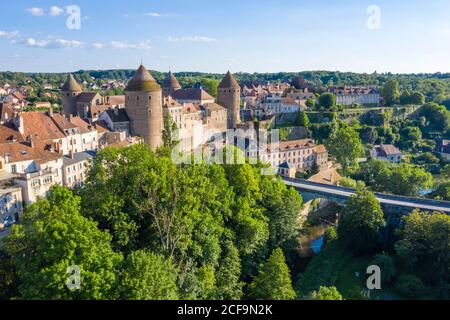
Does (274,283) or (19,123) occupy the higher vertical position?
(19,123)

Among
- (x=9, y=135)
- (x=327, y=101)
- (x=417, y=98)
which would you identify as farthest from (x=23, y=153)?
(x=417, y=98)

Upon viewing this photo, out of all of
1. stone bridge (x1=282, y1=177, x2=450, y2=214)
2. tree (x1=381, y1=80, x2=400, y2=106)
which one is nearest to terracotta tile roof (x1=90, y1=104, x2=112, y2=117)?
stone bridge (x1=282, y1=177, x2=450, y2=214)

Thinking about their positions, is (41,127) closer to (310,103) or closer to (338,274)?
(338,274)

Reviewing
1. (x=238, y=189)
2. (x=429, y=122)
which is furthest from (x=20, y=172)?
(x=429, y=122)

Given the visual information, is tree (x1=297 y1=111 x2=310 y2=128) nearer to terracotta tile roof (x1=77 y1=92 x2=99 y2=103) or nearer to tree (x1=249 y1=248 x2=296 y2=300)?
terracotta tile roof (x1=77 y1=92 x2=99 y2=103)

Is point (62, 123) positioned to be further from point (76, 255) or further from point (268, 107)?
point (268, 107)

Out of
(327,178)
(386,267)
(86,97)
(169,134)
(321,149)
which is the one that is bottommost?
(386,267)
